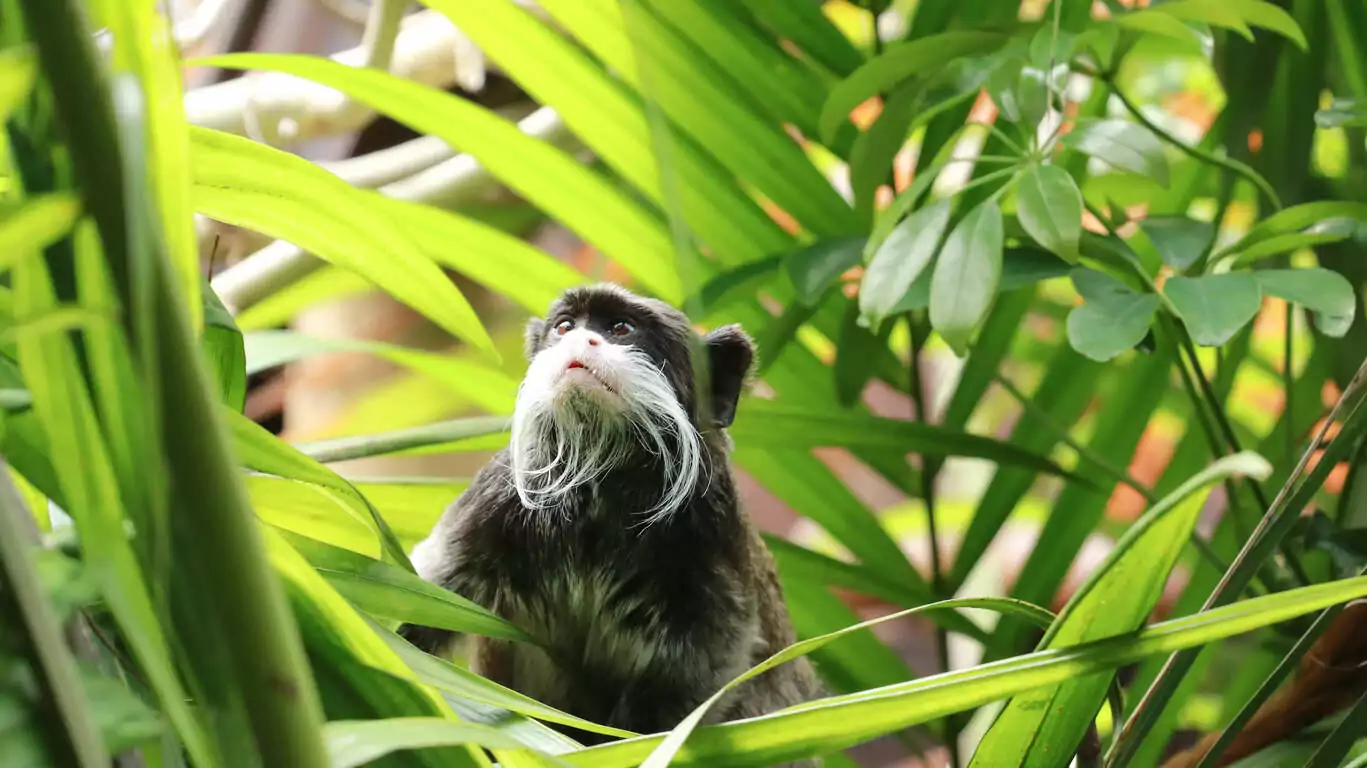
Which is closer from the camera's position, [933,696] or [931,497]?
[933,696]

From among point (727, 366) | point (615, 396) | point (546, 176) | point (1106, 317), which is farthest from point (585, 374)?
point (1106, 317)

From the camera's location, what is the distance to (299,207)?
554 millimetres

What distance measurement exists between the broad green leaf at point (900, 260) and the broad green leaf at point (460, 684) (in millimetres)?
310

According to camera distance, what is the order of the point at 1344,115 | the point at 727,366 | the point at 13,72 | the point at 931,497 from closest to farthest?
1. the point at 13,72
2. the point at 1344,115
3. the point at 727,366
4. the point at 931,497

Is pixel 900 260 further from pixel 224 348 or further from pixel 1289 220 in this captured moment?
pixel 224 348

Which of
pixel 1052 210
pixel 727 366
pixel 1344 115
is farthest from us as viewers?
pixel 727 366

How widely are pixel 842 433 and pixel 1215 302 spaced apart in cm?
31

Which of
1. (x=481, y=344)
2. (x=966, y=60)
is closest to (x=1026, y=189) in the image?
(x=966, y=60)

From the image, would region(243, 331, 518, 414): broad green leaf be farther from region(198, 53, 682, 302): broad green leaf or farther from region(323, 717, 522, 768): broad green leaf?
region(323, 717, 522, 768): broad green leaf

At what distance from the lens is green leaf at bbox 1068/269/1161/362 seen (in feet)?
2.21

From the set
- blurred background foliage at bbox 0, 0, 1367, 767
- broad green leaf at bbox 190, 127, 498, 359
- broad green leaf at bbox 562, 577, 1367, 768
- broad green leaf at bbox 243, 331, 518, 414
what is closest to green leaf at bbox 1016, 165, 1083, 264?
blurred background foliage at bbox 0, 0, 1367, 767

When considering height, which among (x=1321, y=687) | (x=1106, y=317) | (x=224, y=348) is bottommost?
(x=1321, y=687)

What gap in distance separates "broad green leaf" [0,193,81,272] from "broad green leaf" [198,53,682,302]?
627 mm

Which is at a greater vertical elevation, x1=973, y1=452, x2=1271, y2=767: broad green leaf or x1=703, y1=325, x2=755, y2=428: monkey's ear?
x1=703, y1=325, x2=755, y2=428: monkey's ear
